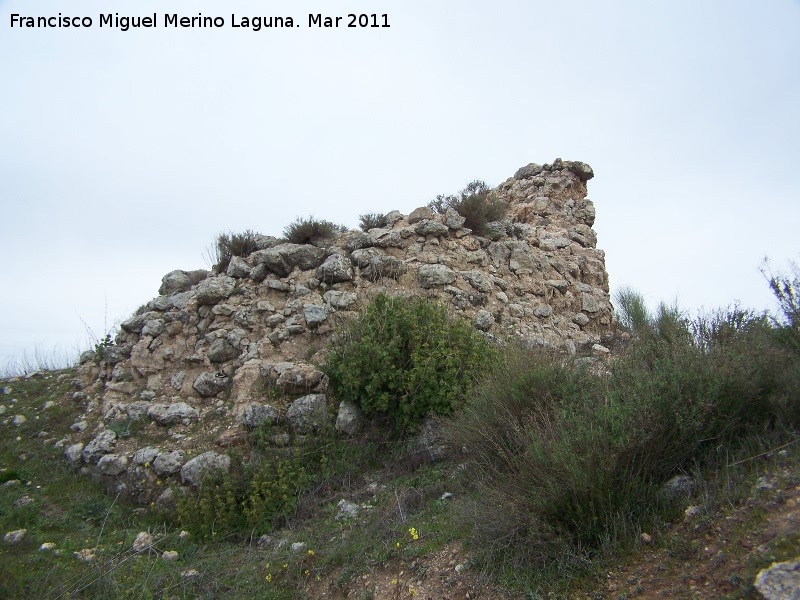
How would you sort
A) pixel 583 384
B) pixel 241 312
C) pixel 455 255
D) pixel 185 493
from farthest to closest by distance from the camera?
1. pixel 455 255
2. pixel 241 312
3. pixel 185 493
4. pixel 583 384

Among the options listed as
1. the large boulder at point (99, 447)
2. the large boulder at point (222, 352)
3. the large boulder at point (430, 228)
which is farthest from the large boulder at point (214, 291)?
the large boulder at point (430, 228)

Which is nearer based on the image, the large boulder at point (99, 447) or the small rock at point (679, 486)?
the small rock at point (679, 486)

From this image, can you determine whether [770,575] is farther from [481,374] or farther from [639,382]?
[481,374]

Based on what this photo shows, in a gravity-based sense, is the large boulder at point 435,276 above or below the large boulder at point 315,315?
above

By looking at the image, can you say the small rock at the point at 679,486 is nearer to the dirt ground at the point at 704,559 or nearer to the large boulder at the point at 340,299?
the dirt ground at the point at 704,559

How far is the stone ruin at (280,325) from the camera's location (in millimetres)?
→ 6070

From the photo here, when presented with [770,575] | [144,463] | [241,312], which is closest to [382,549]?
[770,575]

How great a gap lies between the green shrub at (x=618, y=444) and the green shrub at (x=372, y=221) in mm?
5210

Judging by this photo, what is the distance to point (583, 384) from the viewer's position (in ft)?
16.0

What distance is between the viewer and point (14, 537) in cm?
505

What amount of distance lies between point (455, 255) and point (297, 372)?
319cm

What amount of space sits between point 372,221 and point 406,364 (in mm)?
3851

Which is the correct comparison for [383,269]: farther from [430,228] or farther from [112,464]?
[112,464]

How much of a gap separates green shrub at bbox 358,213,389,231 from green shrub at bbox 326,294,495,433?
124 inches
